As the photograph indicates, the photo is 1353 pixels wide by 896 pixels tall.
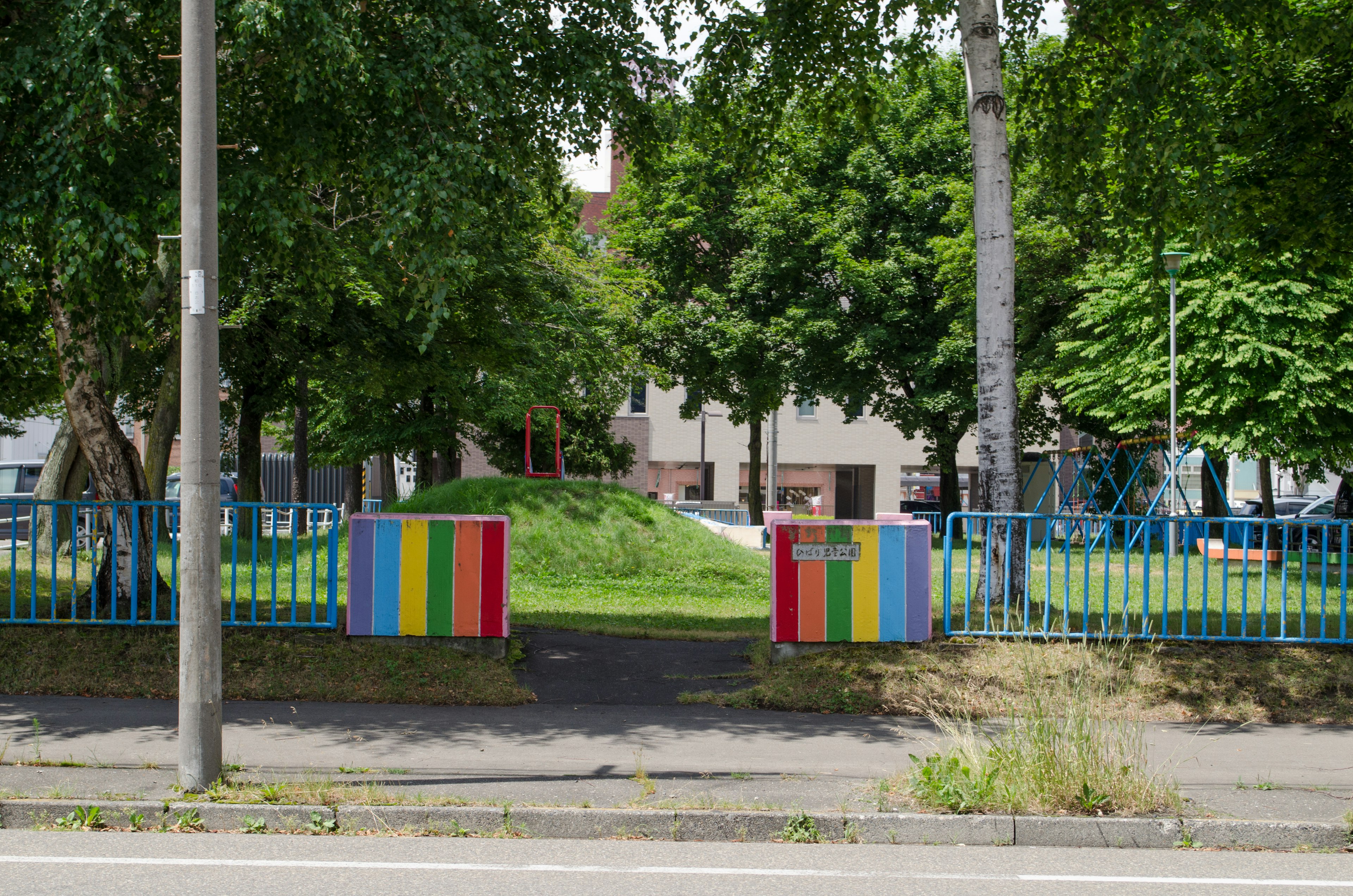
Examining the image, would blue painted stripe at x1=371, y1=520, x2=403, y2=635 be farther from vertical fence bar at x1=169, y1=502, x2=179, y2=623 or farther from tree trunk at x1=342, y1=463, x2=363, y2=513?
tree trunk at x1=342, y1=463, x2=363, y2=513

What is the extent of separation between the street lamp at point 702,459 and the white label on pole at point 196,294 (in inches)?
1772

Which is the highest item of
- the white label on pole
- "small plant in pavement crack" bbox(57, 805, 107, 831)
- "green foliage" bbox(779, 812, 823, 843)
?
the white label on pole

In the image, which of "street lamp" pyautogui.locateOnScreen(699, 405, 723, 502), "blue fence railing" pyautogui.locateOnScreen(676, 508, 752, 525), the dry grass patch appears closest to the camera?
the dry grass patch

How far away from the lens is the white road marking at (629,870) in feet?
17.6

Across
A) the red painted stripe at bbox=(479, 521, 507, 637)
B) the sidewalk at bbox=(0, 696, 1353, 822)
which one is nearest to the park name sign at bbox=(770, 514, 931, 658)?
the sidewalk at bbox=(0, 696, 1353, 822)

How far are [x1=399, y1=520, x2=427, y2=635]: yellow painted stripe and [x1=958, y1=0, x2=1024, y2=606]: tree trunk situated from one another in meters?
4.94

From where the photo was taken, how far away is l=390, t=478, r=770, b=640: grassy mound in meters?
14.8

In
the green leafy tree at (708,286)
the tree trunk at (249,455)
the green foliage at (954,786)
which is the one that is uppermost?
the green leafy tree at (708,286)

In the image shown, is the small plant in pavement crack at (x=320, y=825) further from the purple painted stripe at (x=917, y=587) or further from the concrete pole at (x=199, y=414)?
the purple painted stripe at (x=917, y=587)

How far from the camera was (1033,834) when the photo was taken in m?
6.05

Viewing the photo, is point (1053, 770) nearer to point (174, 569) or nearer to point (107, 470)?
point (174, 569)

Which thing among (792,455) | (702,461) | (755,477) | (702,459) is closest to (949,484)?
(755,477)

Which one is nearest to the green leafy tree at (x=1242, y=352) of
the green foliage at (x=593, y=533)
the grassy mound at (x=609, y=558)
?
the green foliage at (x=593, y=533)

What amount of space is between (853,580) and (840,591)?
14cm
